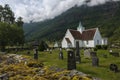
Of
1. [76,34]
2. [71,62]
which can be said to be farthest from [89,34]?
[71,62]

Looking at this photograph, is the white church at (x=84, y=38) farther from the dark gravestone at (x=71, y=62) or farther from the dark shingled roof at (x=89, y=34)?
the dark gravestone at (x=71, y=62)

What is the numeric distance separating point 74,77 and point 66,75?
921 mm

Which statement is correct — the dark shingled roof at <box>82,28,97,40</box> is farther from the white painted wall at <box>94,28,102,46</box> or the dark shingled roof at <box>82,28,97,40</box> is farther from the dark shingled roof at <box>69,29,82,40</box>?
the dark shingled roof at <box>69,29,82,40</box>

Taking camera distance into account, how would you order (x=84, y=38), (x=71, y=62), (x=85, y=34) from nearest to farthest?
(x=71, y=62) < (x=85, y=34) < (x=84, y=38)

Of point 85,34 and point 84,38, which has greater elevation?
point 85,34

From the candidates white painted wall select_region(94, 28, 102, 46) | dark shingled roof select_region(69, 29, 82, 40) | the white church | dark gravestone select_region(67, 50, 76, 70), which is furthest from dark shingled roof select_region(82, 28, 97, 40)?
dark gravestone select_region(67, 50, 76, 70)

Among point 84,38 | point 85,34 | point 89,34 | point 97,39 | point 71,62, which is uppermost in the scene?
point 85,34

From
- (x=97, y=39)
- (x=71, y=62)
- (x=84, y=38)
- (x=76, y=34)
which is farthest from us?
(x=84, y=38)

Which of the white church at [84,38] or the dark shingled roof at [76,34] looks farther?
the dark shingled roof at [76,34]

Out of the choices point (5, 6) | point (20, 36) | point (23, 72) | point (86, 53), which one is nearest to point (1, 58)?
point (23, 72)

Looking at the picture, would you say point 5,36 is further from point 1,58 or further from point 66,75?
point 66,75

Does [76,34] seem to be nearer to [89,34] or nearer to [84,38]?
[84,38]

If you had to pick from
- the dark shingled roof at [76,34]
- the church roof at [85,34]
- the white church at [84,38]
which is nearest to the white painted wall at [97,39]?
the white church at [84,38]

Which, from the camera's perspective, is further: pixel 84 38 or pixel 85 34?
pixel 84 38
